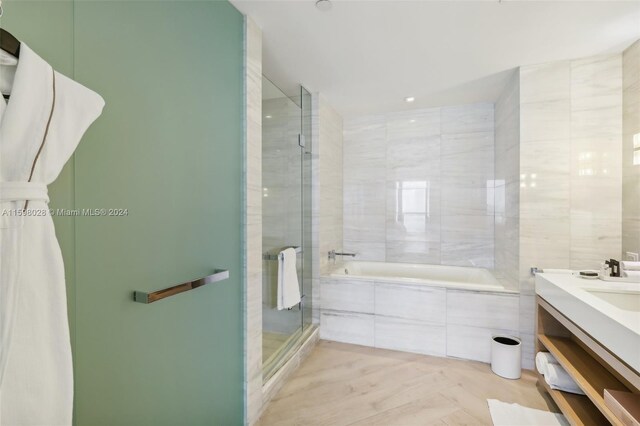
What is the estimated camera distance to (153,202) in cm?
117

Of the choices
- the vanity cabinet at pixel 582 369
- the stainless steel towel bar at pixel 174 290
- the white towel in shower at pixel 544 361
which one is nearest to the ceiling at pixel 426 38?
the stainless steel towel bar at pixel 174 290

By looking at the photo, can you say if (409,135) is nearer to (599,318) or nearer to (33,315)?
(599,318)

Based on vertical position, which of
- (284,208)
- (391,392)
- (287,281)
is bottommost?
(391,392)

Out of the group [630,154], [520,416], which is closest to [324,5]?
[630,154]

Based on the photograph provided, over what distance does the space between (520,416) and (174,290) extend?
7.06 feet

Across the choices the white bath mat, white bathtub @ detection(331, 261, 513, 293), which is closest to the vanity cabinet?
the white bath mat

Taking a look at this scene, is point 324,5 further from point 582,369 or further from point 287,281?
point 582,369

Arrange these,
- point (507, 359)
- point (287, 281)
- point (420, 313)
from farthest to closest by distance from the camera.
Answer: point (420, 313) → point (287, 281) → point (507, 359)

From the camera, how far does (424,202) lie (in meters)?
3.58

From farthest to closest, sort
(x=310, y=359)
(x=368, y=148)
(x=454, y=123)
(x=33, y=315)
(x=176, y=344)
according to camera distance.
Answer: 1. (x=368, y=148)
2. (x=454, y=123)
3. (x=310, y=359)
4. (x=176, y=344)
5. (x=33, y=315)

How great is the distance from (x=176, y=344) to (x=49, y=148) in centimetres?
91

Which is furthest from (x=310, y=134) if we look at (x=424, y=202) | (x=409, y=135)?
(x=424, y=202)

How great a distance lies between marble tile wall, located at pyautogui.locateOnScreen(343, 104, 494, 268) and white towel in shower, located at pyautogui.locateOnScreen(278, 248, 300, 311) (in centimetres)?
151

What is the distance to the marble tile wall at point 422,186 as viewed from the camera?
3.36 meters
